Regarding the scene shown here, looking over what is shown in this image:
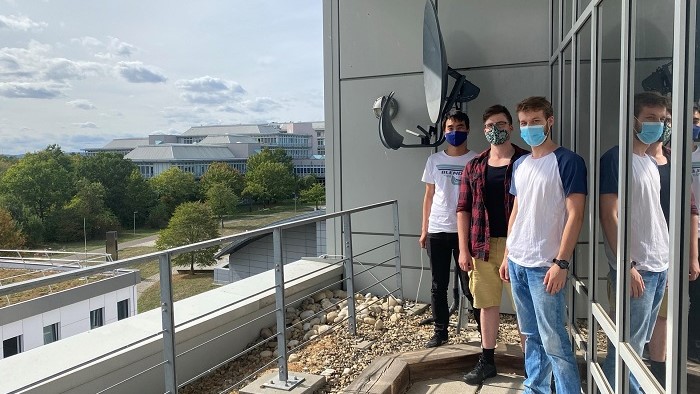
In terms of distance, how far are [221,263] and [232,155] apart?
1500 centimetres

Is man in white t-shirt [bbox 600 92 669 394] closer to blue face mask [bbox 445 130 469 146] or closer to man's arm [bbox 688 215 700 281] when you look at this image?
man's arm [bbox 688 215 700 281]

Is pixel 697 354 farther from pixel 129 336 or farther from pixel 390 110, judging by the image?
pixel 390 110

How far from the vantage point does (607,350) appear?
2.01 m

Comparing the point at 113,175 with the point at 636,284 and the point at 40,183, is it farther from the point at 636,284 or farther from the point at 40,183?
the point at 636,284

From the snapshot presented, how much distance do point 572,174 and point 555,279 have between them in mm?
418

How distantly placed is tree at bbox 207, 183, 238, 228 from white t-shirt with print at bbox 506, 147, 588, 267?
4587 centimetres

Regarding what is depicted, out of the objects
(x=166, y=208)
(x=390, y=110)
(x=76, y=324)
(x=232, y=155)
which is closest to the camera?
(x=390, y=110)

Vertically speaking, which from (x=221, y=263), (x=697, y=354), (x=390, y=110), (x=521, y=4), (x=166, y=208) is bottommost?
(x=221, y=263)

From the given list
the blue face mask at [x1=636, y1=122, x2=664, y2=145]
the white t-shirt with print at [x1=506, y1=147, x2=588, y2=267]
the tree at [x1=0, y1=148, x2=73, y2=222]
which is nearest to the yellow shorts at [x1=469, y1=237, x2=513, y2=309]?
the white t-shirt with print at [x1=506, y1=147, x2=588, y2=267]

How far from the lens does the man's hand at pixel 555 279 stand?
2.13m

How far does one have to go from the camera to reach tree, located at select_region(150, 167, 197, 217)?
49.3m

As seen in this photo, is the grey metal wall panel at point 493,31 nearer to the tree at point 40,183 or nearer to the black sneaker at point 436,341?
the black sneaker at point 436,341

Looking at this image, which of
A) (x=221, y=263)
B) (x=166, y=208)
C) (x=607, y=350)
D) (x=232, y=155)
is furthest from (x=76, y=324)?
(x=232, y=155)

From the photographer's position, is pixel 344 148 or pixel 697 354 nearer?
pixel 697 354
